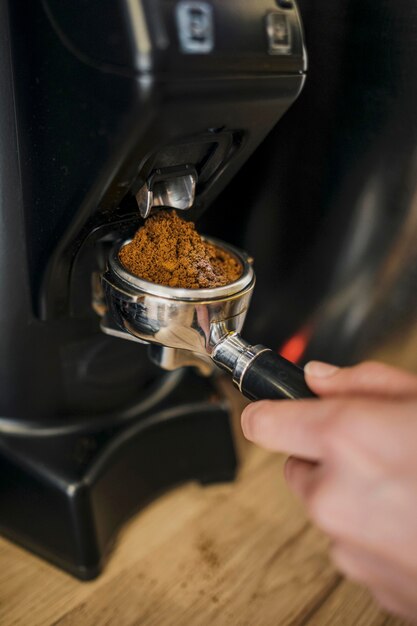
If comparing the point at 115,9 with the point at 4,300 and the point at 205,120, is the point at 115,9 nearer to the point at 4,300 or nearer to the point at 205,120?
the point at 205,120

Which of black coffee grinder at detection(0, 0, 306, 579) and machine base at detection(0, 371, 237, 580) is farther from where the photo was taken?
machine base at detection(0, 371, 237, 580)

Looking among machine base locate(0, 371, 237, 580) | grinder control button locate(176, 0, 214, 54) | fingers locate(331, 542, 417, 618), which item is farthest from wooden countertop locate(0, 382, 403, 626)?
grinder control button locate(176, 0, 214, 54)

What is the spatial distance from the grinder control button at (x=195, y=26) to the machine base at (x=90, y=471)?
349 mm

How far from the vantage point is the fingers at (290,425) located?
0.30m

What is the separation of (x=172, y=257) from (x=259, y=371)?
11cm

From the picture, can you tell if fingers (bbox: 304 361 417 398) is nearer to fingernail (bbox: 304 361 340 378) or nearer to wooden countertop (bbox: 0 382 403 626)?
fingernail (bbox: 304 361 340 378)

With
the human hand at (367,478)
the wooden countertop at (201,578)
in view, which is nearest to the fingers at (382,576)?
the human hand at (367,478)

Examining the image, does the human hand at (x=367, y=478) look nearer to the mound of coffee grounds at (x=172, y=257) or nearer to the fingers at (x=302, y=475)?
the fingers at (x=302, y=475)

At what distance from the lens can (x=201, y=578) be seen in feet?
1.72

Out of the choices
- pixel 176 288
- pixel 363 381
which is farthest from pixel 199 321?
pixel 363 381

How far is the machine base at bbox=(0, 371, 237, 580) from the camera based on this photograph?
1.64ft

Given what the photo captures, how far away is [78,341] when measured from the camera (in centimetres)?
52

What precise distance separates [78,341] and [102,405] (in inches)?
3.0

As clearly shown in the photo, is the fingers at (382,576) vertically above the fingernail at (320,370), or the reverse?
the fingernail at (320,370)
